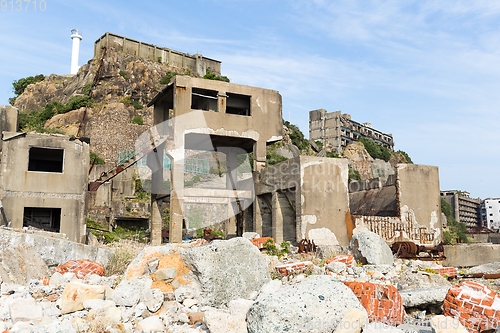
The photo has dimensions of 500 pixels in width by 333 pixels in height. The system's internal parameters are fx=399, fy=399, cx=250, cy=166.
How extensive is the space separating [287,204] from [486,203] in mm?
52067

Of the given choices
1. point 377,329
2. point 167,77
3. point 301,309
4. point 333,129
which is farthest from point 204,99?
point 333,129

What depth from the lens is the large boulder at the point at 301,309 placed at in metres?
4.57

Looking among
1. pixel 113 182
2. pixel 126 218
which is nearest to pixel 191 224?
pixel 126 218

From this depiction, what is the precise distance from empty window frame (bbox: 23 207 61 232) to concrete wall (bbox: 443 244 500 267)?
16.6 meters

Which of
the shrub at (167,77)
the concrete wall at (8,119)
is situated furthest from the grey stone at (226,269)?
the shrub at (167,77)

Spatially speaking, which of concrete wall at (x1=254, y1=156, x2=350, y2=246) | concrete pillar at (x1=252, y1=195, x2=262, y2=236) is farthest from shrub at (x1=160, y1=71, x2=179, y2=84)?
concrete wall at (x1=254, y1=156, x2=350, y2=246)

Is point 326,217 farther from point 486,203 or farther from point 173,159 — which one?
point 486,203

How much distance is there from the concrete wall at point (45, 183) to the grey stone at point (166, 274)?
453 inches

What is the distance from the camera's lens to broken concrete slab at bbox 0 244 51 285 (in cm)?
692

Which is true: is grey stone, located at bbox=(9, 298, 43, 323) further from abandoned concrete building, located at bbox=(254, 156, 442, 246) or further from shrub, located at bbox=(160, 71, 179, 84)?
shrub, located at bbox=(160, 71, 179, 84)

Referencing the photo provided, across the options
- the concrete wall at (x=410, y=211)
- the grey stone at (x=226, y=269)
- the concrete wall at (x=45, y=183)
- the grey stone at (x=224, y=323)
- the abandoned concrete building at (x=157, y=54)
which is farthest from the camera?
the abandoned concrete building at (x=157, y=54)

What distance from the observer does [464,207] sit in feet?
172

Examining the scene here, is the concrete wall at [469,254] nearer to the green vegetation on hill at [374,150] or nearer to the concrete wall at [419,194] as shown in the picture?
the concrete wall at [419,194]

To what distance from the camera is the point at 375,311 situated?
534cm
